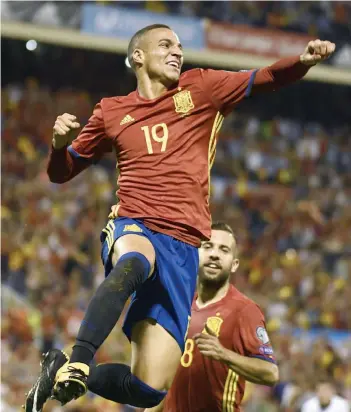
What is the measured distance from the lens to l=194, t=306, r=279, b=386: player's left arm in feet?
17.5

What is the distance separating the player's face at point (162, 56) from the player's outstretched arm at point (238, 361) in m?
1.52

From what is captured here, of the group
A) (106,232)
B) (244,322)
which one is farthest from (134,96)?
(244,322)

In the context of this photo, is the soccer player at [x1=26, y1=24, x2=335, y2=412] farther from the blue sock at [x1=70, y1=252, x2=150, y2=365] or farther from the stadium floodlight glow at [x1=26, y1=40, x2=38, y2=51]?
the stadium floodlight glow at [x1=26, y1=40, x2=38, y2=51]

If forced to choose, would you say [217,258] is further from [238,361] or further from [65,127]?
[65,127]

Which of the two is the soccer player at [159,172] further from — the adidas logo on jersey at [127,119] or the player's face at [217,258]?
the player's face at [217,258]

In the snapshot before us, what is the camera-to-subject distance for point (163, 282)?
4809mm

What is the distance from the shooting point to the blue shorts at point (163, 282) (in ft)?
15.7

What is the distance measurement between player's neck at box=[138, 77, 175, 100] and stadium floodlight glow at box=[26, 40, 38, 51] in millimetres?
10784

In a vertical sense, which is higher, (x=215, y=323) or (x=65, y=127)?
(x=65, y=127)

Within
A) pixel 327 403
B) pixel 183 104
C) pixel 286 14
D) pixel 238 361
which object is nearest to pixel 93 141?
pixel 183 104

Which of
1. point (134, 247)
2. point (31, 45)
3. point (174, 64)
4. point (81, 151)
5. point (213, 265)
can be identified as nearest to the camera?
point (134, 247)

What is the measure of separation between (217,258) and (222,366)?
2.38 ft

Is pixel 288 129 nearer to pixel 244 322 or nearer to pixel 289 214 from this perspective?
pixel 289 214

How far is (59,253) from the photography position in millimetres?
12766
